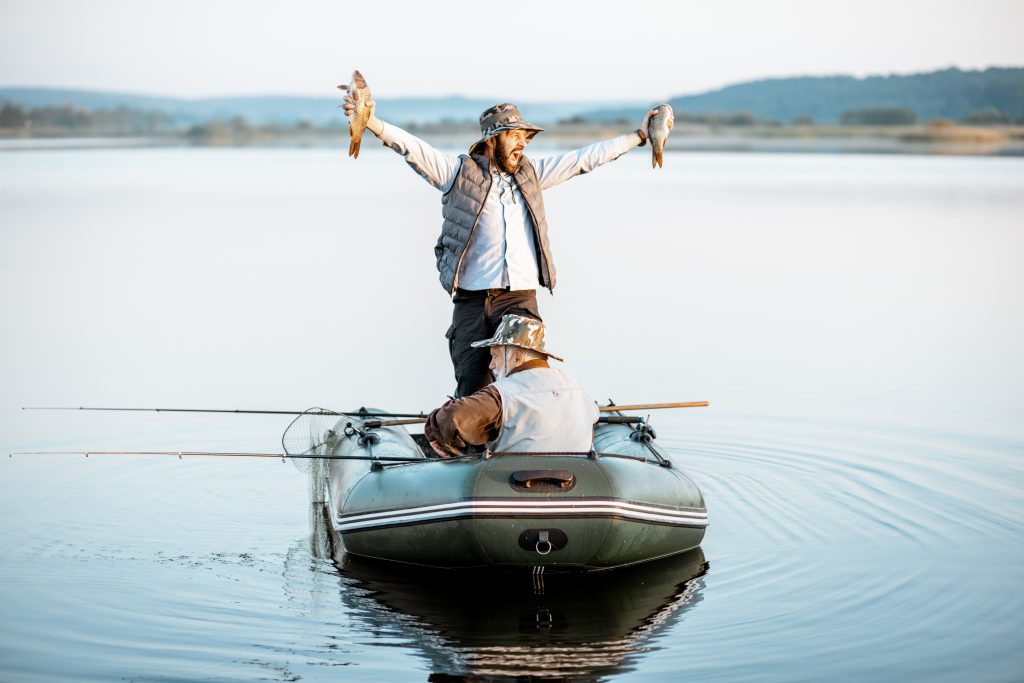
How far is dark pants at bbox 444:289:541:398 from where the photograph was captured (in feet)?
23.3

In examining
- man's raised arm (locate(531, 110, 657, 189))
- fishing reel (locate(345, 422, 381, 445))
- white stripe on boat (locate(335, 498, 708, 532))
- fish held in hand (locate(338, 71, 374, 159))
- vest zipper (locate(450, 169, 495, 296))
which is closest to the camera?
white stripe on boat (locate(335, 498, 708, 532))

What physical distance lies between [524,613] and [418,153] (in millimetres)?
2311

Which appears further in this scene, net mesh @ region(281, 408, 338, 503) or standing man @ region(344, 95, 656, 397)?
net mesh @ region(281, 408, 338, 503)

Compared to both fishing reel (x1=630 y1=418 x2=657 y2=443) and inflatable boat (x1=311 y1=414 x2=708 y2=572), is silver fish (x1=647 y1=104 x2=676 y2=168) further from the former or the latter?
inflatable boat (x1=311 y1=414 x2=708 y2=572)

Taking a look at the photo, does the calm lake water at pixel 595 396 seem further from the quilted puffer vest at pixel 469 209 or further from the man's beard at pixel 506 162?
the man's beard at pixel 506 162

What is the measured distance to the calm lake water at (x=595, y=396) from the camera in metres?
5.48

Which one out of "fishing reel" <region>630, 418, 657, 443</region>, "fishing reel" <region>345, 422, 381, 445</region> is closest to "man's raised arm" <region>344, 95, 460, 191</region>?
"fishing reel" <region>345, 422, 381, 445</region>

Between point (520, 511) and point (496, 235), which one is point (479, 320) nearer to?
point (496, 235)

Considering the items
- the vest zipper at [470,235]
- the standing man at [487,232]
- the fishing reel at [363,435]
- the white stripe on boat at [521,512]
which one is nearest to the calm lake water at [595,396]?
the white stripe on boat at [521,512]

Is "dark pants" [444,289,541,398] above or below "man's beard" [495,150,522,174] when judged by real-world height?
below

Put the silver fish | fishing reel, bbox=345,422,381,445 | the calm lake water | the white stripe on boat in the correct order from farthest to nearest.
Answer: the silver fish, fishing reel, bbox=345,422,381,445, the white stripe on boat, the calm lake water

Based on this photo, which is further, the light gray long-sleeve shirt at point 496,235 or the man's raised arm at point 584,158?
the man's raised arm at point 584,158

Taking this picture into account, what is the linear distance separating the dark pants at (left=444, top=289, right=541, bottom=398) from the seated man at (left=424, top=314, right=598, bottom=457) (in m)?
0.83

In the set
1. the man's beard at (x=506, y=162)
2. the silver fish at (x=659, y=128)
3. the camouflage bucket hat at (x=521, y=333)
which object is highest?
the silver fish at (x=659, y=128)
